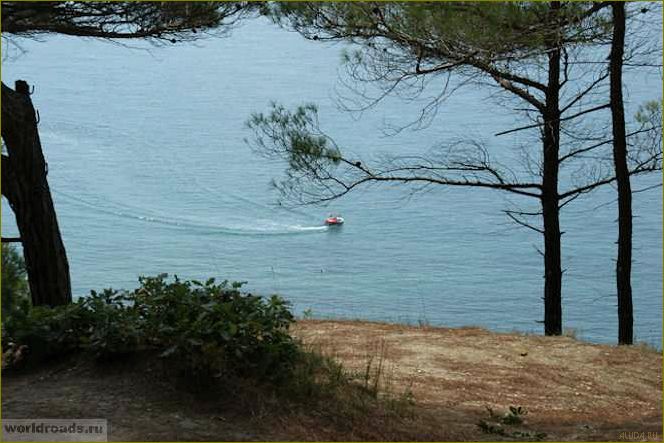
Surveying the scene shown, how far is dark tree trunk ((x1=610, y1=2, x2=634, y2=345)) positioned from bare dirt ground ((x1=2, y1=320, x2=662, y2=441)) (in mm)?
828

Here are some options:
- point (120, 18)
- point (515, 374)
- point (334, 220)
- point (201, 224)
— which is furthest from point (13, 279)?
point (334, 220)

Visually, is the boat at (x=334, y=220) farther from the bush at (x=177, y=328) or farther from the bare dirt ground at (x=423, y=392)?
the bush at (x=177, y=328)

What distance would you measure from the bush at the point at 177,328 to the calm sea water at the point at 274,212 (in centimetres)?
526

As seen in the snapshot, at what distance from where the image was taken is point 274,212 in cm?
1090

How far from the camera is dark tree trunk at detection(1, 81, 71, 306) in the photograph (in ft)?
15.4

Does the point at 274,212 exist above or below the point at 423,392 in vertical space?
above

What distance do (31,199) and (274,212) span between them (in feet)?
20.2

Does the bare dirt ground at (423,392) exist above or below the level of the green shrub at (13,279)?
below

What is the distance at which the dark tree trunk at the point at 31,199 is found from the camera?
4.69 meters

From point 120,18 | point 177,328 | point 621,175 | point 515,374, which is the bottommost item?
point 515,374

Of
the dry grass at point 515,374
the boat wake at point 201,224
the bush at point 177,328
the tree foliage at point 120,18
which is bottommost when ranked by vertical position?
the dry grass at point 515,374

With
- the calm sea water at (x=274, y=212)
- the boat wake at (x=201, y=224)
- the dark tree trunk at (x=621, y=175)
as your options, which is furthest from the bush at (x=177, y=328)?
the boat wake at (x=201, y=224)

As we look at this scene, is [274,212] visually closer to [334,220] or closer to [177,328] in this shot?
[334,220]

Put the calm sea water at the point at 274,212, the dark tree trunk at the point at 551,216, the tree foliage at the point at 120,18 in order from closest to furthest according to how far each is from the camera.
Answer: the tree foliage at the point at 120,18, the dark tree trunk at the point at 551,216, the calm sea water at the point at 274,212
